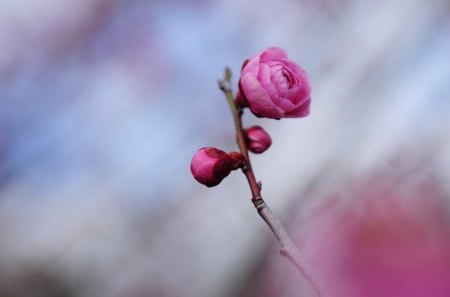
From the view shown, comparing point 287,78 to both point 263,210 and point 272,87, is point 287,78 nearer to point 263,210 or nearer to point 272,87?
point 272,87

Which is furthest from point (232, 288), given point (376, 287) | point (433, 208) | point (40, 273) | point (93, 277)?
point (376, 287)

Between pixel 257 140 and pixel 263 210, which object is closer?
pixel 263 210

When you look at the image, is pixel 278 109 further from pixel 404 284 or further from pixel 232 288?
pixel 232 288

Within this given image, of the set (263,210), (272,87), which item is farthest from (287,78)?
(263,210)

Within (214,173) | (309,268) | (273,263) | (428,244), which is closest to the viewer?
(309,268)
